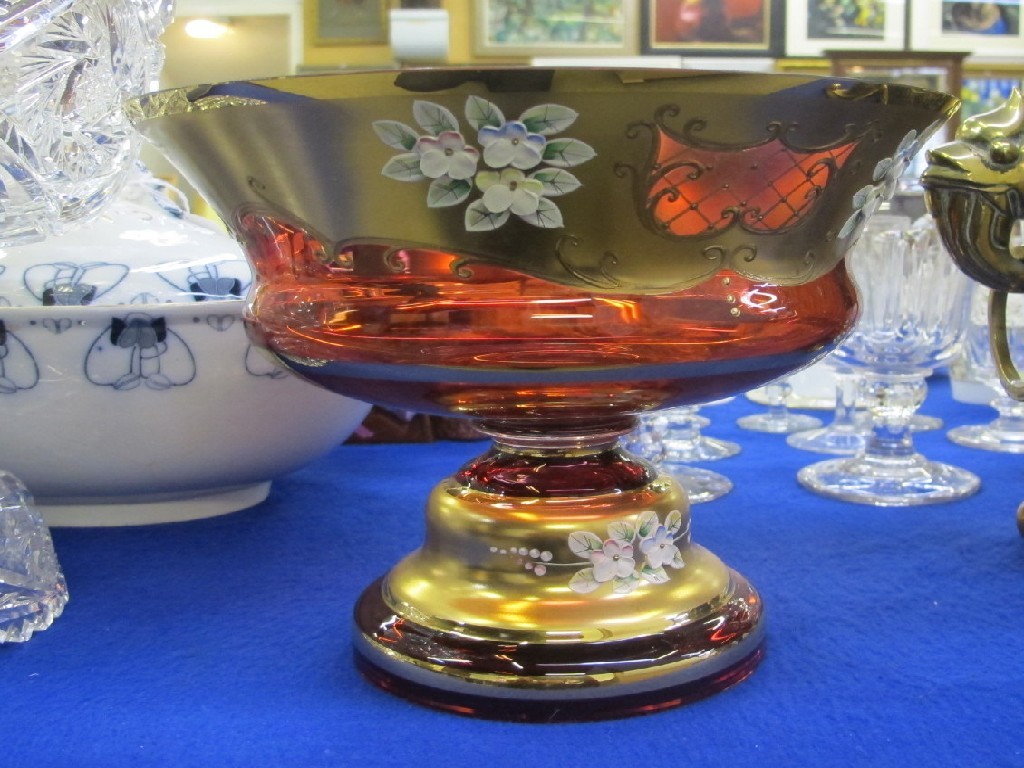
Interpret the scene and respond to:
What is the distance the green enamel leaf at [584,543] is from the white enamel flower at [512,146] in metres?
0.12

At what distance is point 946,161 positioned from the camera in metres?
0.42

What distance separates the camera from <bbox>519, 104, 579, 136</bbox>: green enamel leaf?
267 millimetres

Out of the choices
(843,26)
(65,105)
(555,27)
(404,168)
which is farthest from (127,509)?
(843,26)

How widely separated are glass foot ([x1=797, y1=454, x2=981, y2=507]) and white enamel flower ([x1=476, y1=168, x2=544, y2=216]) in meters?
0.35

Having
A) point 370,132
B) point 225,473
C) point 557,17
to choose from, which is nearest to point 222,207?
point 370,132

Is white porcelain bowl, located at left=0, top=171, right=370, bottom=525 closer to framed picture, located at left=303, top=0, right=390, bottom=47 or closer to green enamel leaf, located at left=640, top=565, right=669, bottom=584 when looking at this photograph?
green enamel leaf, located at left=640, top=565, right=669, bottom=584

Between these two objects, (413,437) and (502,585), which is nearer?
(502,585)

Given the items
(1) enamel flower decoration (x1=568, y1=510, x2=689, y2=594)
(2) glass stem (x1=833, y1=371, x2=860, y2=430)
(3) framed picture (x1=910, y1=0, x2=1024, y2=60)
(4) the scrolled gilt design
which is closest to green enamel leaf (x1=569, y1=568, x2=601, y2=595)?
(1) enamel flower decoration (x1=568, y1=510, x2=689, y2=594)

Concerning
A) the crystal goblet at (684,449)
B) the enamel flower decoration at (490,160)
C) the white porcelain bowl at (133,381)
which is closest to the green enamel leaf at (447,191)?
the enamel flower decoration at (490,160)

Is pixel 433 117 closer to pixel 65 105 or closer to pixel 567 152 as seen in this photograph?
pixel 567 152

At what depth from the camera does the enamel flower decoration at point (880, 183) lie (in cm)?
32

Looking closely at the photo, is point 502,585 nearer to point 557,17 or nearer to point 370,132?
point 370,132

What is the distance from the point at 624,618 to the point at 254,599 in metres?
0.16

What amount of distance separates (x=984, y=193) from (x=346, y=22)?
2.80 meters
